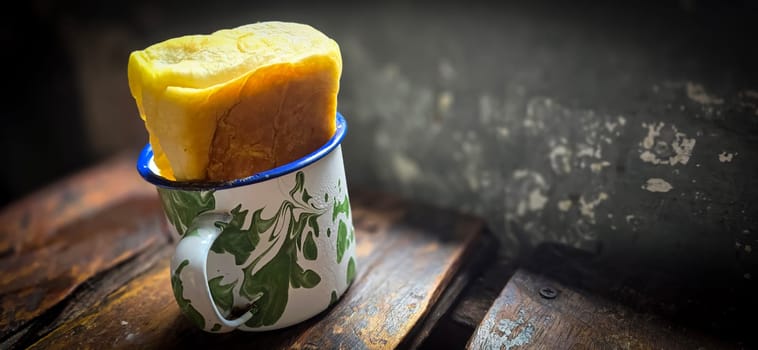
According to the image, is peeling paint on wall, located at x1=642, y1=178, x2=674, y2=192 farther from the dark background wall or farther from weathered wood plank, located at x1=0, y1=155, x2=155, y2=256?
weathered wood plank, located at x1=0, y1=155, x2=155, y2=256

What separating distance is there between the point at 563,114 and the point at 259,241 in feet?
1.55

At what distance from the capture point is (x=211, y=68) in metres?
0.52

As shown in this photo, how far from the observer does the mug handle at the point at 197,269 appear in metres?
0.53

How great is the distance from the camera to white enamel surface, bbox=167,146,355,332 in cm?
54

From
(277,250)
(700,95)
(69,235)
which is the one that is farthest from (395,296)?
(69,235)

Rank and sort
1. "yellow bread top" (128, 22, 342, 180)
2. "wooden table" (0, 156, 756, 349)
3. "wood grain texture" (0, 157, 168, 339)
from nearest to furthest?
"yellow bread top" (128, 22, 342, 180) → "wooden table" (0, 156, 756, 349) → "wood grain texture" (0, 157, 168, 339)

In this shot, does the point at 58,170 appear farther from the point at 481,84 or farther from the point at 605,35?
the point at 605,35

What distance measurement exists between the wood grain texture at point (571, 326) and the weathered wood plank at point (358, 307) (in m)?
0.09

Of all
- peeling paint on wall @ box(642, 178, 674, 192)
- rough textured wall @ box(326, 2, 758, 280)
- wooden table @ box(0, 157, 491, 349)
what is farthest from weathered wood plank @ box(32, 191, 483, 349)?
peeling paint on wall @ box(642, 178, 674, 192)

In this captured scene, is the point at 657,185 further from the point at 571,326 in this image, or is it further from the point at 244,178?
the point at 244,178

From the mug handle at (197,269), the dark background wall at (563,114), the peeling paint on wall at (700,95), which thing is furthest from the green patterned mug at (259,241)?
the peeling paint on wall at (700,95)

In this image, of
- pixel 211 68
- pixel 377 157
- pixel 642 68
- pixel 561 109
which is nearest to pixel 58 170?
pixel 377 157

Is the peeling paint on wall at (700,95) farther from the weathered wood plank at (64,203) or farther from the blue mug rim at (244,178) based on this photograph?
the weathered wood plank at (64,203)

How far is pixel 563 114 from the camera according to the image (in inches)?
30.6
